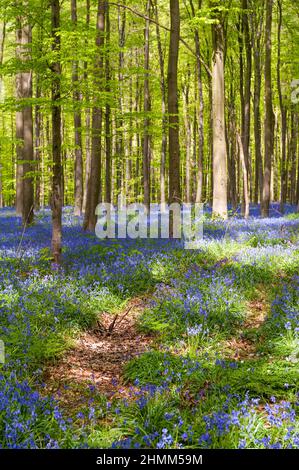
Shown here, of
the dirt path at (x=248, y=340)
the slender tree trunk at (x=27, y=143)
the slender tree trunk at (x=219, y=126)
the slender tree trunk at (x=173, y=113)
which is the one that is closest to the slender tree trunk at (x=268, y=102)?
the slender tree trunk at (x=219, y=126)

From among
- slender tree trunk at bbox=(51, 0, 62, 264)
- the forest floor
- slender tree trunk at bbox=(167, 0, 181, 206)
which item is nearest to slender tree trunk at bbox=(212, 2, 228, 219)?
slender tree trunk at bbox=(167, 0, 181, 206)

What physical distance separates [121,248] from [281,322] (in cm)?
581

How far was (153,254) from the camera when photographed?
1027 cm

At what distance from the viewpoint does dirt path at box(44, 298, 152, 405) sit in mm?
5008

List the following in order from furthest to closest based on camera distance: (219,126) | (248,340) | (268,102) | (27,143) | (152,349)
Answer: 1. (268,102)
2. (27,143)
3. (219,126)
4. (248,340)
5. (152,349)

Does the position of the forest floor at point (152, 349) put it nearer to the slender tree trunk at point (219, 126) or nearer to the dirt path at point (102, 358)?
the dirt path at point (102, 358)

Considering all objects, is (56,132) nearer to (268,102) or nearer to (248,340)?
(248,340)

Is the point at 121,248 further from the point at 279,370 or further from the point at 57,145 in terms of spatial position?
the point at 279,370

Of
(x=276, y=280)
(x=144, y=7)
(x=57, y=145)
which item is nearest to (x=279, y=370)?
(x=276, y=280)

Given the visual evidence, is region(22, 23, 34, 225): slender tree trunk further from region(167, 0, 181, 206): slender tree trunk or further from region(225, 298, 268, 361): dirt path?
region(225, 298, 268, 361): dirt path

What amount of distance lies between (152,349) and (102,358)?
28.5 inches

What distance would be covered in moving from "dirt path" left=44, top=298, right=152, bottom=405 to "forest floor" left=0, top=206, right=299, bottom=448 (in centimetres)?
2

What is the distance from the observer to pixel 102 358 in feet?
19.7

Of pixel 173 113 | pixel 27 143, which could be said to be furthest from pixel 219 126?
pixel 27 143
